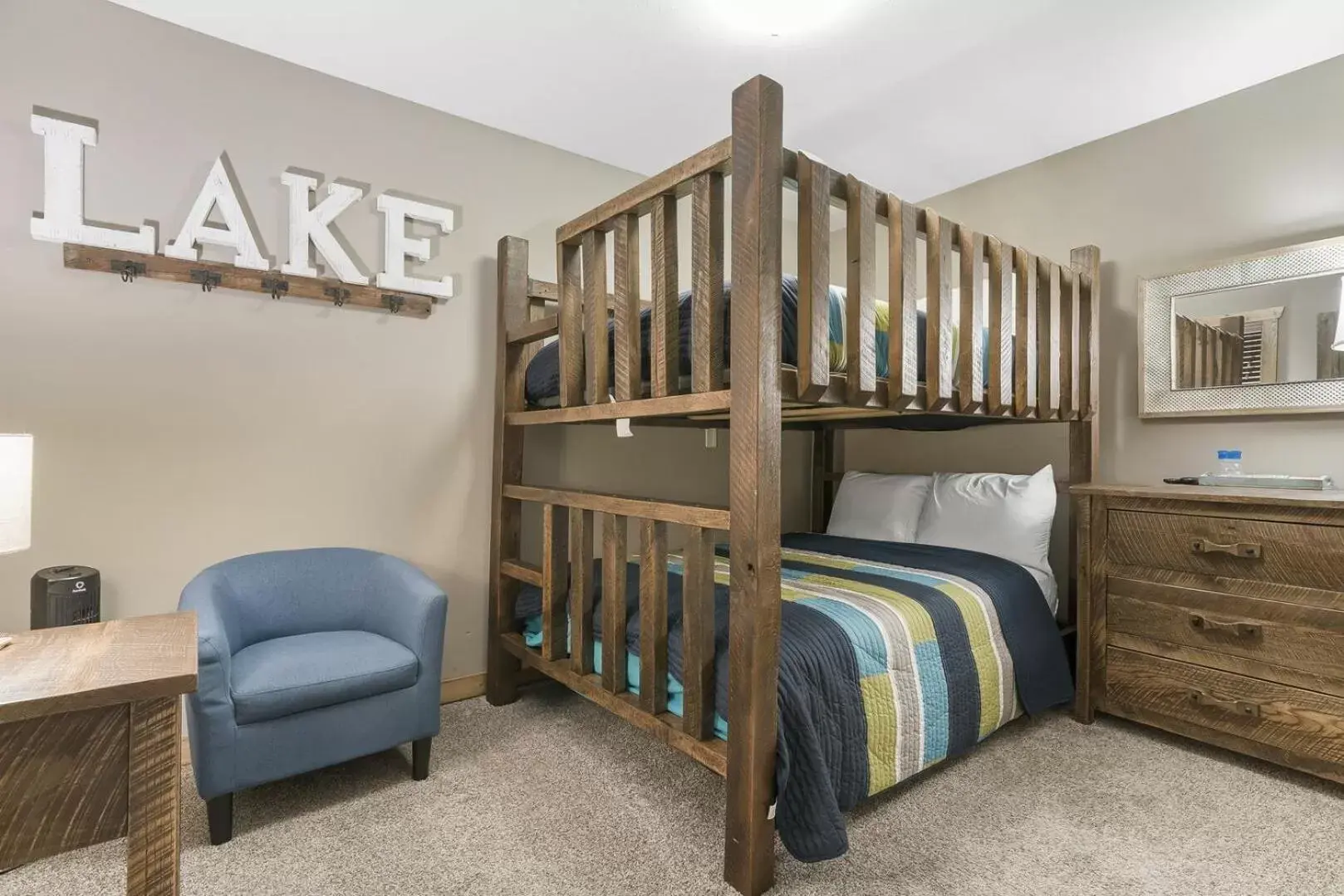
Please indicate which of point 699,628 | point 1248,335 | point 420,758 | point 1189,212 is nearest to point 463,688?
point 420,758

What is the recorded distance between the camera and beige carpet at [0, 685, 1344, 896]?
1469 mm

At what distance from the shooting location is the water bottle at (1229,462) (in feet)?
7.54

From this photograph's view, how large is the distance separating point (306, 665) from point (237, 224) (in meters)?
1.33

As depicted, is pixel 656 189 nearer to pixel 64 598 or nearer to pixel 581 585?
pixel 581 585

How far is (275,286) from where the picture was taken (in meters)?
2.14

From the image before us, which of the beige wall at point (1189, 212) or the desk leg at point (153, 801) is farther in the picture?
the beige wall at point (1189, 212)

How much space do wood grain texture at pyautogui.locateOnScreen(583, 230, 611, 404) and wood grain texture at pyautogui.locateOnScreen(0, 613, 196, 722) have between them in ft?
3.49

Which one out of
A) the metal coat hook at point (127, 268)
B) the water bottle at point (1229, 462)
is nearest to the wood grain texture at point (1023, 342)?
the water bottle at point (1229, 462)

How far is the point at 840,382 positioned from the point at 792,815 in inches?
38.0

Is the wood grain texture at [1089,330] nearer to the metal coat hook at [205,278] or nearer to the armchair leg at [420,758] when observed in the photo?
the armchair leg at [420,758]

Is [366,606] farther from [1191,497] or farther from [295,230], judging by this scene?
[1191,497]

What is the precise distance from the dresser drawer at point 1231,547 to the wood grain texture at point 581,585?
5.57ft

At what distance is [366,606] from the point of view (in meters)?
2.11

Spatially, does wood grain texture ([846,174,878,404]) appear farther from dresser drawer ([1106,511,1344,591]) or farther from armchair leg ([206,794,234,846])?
armchair leg ([206,794,234,846])
